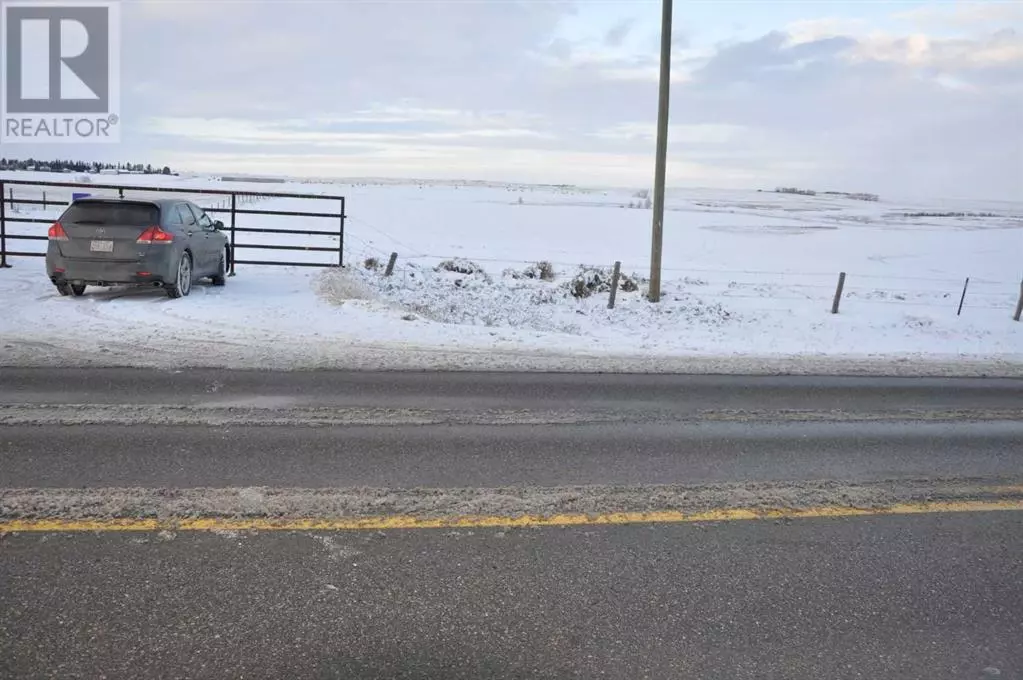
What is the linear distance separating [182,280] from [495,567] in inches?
447

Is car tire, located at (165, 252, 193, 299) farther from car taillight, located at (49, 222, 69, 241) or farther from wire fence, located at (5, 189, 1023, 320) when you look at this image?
wire fence, located at (5, 189, 1023, 320)

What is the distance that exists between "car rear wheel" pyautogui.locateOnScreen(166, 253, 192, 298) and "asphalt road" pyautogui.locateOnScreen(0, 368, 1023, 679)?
6445 mm

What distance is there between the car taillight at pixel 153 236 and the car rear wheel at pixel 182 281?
2.01 feet

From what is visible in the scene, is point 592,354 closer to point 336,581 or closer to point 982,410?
point 982,410

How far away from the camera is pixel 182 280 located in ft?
44.9

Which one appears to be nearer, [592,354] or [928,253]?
[592,354]

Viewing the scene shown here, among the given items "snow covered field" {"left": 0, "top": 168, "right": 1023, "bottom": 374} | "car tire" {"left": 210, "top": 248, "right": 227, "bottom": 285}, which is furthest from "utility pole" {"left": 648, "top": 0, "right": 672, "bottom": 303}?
"car tire" {"left": 210, "top": 248, "right": 227, "bottom": 285}

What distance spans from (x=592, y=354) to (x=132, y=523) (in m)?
7.63

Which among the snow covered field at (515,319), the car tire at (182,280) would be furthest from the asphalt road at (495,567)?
the car tire at (182,280)

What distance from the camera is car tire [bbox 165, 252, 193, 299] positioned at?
43.8 feet

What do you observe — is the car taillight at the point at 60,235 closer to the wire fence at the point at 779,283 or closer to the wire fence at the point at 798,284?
the wire fence at the point at 779,283

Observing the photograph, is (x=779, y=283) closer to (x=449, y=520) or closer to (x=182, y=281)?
(x=182, y=281)

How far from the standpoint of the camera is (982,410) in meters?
8.41

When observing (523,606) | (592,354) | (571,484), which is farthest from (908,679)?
(592,354)
